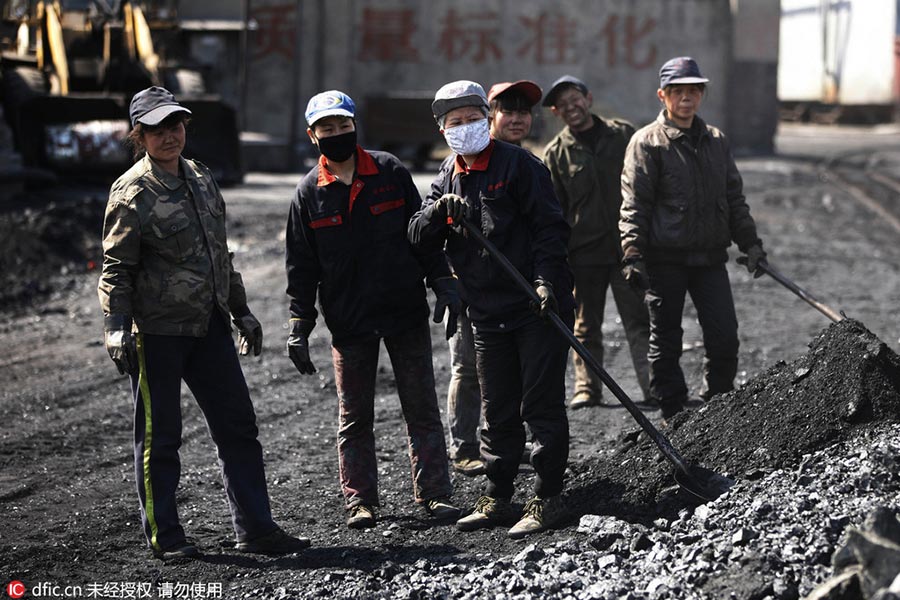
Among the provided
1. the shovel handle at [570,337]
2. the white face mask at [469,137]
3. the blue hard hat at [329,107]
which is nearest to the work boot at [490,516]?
the shovel handle at [570,337]

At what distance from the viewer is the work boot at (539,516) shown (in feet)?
17.8

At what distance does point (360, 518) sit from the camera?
18.8 ft

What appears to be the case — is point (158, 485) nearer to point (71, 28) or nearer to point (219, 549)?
point (219, 549)

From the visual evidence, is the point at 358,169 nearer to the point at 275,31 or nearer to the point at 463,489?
the point at 463,489

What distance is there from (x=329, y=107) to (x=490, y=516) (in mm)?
1942

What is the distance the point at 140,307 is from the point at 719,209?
3218mm

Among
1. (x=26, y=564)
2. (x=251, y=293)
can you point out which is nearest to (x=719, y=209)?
(x=26, y=564)

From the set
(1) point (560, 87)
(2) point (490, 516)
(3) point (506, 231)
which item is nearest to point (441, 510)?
(2) point (490, 516)

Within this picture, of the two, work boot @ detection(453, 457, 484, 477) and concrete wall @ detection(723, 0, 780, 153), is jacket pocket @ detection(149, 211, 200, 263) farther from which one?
concrete wall @ detection(723, 0, 780, 153)

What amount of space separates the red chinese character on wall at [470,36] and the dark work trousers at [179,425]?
21.3m

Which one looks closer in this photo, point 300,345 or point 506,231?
point 506,231

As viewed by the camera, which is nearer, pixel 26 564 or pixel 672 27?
pixel 26 564

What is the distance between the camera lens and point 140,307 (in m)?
5.32

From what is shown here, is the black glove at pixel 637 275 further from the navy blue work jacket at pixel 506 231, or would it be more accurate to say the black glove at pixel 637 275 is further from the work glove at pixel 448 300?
the work glove at pixel 448 300
